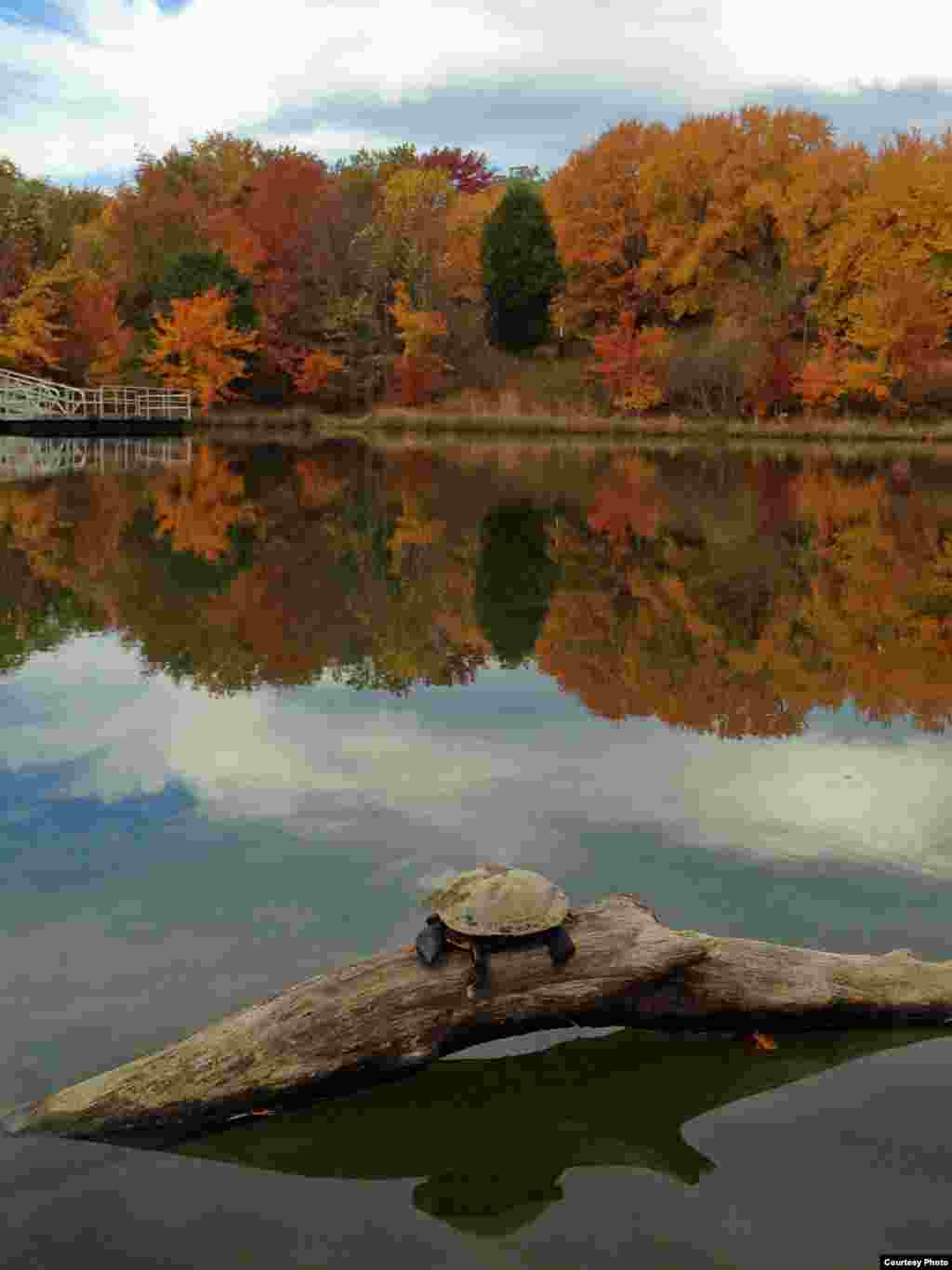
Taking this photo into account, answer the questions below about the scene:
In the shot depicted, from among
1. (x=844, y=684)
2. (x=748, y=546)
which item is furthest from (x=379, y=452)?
(x=844, y=684)

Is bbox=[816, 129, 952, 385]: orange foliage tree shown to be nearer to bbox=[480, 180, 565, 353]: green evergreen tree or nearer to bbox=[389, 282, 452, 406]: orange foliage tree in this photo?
bbox=[480, 180, 565, 353]: green evergreen tree

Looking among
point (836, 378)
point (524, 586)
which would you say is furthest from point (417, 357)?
point (524, 586)

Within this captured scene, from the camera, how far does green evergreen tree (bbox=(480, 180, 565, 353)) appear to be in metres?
54.2

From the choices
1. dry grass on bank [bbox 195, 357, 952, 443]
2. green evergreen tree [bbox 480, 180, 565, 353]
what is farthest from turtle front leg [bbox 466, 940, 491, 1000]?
green evergreen tree [bbox 480, 180, 565, 353]

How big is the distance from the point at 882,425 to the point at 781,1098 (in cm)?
4522

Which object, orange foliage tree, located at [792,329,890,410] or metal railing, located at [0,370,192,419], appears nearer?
orange foliage tree, located at [792,329,890,410]

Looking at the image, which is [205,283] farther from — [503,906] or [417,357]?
[503,906]

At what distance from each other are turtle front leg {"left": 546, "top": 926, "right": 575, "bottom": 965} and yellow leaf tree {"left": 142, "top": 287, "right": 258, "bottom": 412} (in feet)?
164

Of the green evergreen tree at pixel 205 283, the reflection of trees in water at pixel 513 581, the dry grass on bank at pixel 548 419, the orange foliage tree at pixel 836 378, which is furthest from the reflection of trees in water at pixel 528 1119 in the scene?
the green evergreen tree at pixel 205 283

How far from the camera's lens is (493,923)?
4.34m

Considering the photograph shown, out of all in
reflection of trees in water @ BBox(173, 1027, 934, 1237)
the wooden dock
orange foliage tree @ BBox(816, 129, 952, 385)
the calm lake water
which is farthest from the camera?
the wooden dock

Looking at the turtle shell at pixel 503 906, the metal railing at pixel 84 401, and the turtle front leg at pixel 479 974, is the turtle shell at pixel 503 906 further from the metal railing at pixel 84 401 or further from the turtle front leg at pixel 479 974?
the metal railing at pixel 84 401

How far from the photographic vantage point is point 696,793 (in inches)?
300

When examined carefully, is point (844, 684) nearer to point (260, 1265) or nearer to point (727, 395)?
point (260, 1265)
